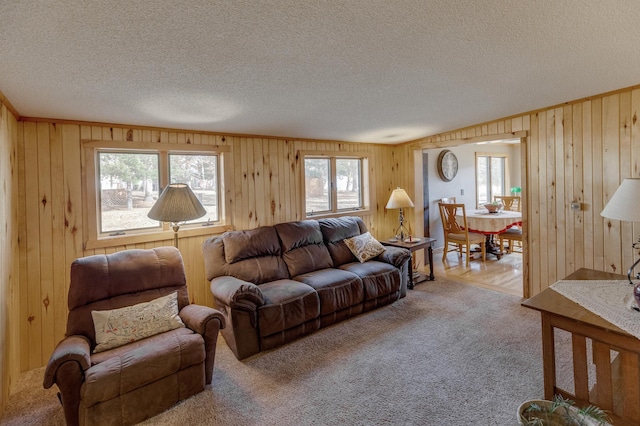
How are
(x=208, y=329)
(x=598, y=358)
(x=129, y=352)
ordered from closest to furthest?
(x=598, y=358), (x=129, y=352), (x=208, y=329)

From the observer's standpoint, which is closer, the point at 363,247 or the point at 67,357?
the point at 67,357

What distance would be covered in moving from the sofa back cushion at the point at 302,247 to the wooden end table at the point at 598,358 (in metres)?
2.23

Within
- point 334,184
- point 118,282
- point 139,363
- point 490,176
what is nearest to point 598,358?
point 139,363

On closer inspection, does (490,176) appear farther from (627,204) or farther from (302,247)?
(627,204)

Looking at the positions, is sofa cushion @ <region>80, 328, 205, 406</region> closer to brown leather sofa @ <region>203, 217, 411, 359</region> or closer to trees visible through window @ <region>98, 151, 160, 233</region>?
brown leather sofa @ <region>203, 217, 411, 359</region>

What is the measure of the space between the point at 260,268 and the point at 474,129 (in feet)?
10.5

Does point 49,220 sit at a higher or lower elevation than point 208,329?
higher

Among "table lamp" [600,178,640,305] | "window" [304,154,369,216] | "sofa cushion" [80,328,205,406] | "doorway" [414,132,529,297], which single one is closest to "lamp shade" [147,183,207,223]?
"sofa cushion" [80,328,205,406]

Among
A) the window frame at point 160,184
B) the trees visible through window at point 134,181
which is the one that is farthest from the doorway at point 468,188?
the trees visible through window at point 134,181

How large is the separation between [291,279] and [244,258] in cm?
55

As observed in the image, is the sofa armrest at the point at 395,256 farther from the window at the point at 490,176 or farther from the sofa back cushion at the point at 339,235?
the window at the point at 490,176

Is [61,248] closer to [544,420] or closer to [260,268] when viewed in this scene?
[260,268]

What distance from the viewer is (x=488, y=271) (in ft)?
16.3

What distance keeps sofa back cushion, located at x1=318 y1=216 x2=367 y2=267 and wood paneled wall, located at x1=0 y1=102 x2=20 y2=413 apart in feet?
9.50
